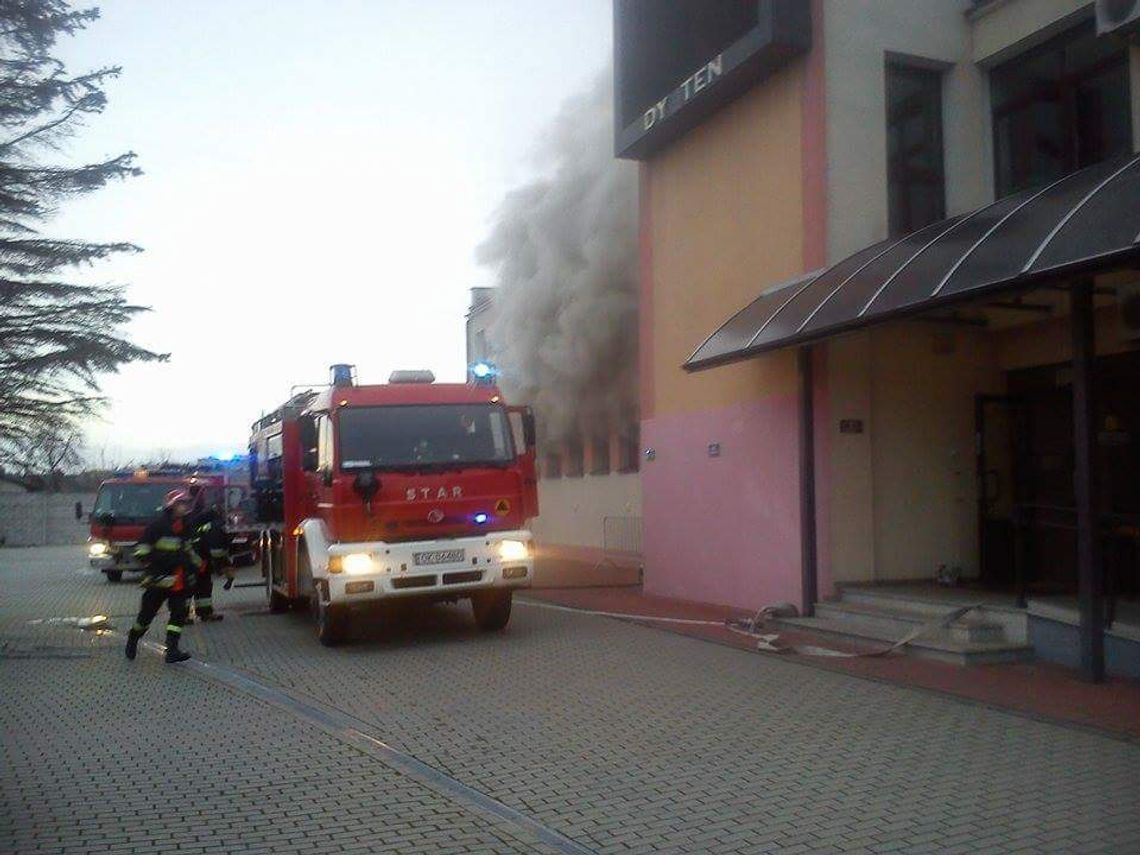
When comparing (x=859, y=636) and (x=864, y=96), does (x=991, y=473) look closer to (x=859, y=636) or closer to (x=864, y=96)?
(x=859, y=636)

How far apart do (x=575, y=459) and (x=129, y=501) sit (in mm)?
9635

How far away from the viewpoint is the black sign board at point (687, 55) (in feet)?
41.4

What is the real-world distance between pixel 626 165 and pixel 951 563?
1242cm

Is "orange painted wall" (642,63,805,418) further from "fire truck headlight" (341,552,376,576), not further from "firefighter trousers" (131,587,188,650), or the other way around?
"firefighter trousers" (131,587,188,650)

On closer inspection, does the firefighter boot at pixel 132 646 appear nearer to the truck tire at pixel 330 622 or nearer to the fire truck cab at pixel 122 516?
the truck tire at pixel 330 622

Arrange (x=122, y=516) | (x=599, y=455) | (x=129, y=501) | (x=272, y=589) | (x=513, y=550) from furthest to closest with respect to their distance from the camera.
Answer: (x=599, y=455) < (x=129, y=501) < (x=122, y=516) < (x=272, y=589) < (x=513, y=550)

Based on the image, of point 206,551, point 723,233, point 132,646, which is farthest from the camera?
point 723,233

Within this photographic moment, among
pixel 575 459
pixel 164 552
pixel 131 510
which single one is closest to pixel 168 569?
pixel 164 552

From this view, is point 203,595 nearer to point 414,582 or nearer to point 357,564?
point 357,564

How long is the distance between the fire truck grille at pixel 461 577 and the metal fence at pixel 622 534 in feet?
34.3

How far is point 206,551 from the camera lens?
44.6 ft

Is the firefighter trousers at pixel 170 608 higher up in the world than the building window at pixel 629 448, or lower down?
lower down

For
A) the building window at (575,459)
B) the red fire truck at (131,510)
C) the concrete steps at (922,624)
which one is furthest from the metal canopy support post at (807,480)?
the building window at (575,459)

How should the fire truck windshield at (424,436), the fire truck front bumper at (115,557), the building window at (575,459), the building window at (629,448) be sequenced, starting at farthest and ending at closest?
the building window at (575,459)
the building window at (629,448)
the fire truck front bumper at (115,557)
the fire truck windshield at (424,436)
